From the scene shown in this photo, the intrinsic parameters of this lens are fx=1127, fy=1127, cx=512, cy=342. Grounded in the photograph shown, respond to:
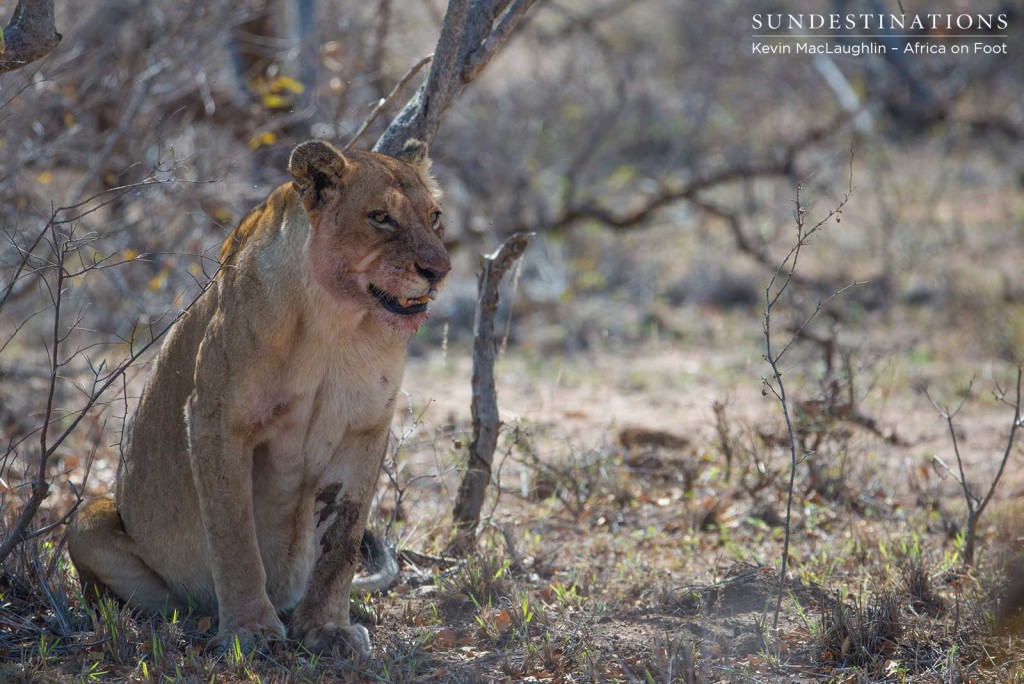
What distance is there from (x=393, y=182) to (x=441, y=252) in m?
0.31

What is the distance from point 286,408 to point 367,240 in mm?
616

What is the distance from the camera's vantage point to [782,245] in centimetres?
1183

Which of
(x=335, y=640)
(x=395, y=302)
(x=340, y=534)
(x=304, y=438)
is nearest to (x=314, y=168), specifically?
(x=395, y=302)

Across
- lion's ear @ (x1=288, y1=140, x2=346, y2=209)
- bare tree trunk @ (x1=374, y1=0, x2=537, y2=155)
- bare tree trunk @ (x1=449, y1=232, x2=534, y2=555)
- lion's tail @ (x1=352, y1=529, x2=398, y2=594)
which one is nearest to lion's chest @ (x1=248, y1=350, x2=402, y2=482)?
lion's ear @ (x1=288, y1=140, x2=346, y2=209)

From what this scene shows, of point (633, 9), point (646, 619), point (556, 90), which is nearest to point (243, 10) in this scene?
point (556, 90)

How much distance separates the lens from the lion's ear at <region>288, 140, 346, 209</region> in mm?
3596

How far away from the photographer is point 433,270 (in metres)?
3.57

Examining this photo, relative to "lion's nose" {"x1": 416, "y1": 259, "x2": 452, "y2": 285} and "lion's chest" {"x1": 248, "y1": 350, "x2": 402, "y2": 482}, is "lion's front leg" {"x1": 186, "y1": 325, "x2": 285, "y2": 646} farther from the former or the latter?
"lion's nose" {"x1": 416, "y1": 259, "x2": 452, "y2": 285}

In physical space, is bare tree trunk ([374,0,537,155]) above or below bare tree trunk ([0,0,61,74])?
above

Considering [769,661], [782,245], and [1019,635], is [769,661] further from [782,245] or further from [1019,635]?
[782,245]

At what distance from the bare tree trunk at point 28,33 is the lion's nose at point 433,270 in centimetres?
152

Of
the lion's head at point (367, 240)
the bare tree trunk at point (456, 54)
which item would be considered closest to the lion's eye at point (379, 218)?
the lion's head at point (367, 240)

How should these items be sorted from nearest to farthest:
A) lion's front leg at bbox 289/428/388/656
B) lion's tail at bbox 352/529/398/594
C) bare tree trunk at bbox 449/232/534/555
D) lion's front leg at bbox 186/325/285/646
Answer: lion's front leg at bbox 186/325/285/646 < lion's front leg at bbox 289/428/388/656 < lion's tail at bbox 352/529/398/594 < bare tree trunk at bbox 449/232/534/555

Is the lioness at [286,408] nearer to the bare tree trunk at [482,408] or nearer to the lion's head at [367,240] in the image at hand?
the lion's head at [367,240]
